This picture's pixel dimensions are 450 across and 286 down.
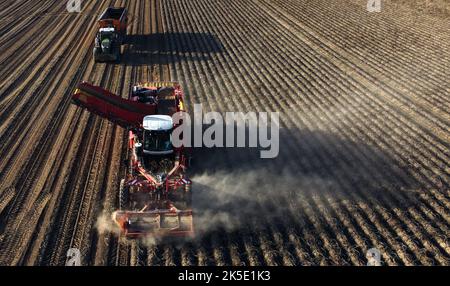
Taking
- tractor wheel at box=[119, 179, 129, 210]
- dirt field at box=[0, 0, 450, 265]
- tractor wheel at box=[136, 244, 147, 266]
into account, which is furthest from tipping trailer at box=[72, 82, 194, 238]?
dirt field at box=[0, 0, 450, 265]

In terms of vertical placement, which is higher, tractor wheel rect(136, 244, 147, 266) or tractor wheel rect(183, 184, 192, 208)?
tractor wheel rect(183, 184, 192, 208)

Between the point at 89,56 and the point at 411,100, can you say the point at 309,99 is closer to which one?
the point at 411,100

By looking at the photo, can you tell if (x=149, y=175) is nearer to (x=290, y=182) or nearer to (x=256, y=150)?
(x=290, y=182)

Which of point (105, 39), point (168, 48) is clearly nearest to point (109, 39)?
point (105, 39)

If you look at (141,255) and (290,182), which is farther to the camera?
(290,182)

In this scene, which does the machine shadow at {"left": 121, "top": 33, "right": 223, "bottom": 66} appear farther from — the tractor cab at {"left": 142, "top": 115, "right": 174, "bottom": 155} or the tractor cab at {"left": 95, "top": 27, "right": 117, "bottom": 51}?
the tractor cab at {"left": 142, "top": 115, "right": 174, "bottom": 155}
